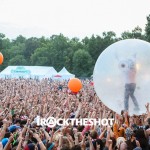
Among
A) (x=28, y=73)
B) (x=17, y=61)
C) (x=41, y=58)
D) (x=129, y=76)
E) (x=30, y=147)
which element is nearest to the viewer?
(x=30, y=147)

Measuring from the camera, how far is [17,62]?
241ft

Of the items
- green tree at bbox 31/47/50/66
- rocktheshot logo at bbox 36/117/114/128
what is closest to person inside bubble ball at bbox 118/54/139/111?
rocktheshot logo at bbox 36/117/114/128

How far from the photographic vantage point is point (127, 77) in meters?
7.11

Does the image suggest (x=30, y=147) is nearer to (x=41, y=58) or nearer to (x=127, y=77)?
(x=127, y=77)

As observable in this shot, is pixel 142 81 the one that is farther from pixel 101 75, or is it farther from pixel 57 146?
pixel 57 146

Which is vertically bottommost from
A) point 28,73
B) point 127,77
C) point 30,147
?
point 30,147

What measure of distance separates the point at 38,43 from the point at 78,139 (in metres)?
80.4

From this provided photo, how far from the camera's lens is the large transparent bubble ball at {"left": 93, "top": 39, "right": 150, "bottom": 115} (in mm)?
7074

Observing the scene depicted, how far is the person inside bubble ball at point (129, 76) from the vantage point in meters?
7.06

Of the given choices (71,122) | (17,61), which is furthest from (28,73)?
(17,61)

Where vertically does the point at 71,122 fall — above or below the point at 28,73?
below

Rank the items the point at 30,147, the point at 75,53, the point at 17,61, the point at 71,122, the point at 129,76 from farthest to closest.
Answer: the point at 17,61, the point at 75,53, the point at 71,122, the point at 129,76, the point at 30,147

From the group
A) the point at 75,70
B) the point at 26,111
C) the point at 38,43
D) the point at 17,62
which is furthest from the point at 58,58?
the point at 26,111

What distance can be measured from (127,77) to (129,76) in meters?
0.04
